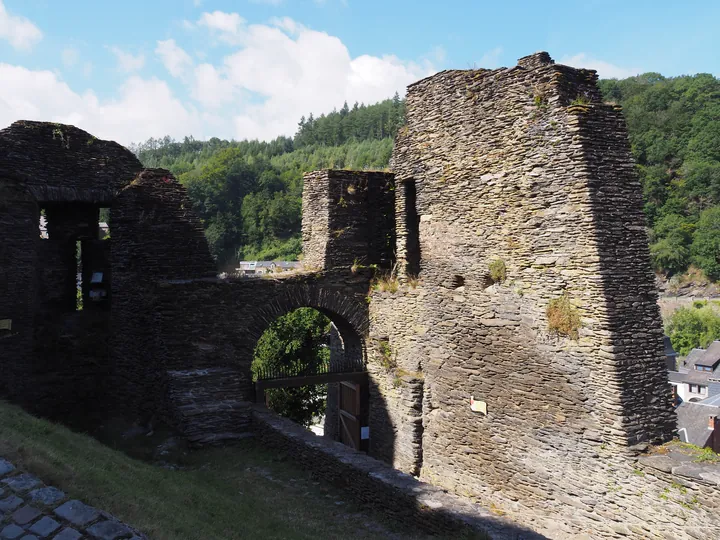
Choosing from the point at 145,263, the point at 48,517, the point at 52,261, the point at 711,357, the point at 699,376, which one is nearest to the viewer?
the point at 48,517

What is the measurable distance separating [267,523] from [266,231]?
60305 mm

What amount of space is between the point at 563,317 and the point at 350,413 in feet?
22.3

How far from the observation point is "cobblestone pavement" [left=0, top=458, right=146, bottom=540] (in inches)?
154

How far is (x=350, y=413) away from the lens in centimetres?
1375

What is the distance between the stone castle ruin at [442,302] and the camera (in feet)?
26.2

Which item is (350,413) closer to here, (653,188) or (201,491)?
(201,491)

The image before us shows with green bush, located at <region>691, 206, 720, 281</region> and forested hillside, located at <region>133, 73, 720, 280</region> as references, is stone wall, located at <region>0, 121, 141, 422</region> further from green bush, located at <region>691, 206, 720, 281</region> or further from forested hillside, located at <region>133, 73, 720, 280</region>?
green bush, located at <region>691, 206, 720, 281</region>

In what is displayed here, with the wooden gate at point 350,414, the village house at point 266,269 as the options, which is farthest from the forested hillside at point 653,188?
the wooden gate at point 350,414

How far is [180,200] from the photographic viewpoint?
1189 centimetres

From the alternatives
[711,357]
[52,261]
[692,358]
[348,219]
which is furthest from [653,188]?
[52,261]

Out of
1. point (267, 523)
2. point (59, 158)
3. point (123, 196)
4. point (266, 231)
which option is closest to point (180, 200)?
point (123, 196)

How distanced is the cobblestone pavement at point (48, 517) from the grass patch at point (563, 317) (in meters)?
6.22

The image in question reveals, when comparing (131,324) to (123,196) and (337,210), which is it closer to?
(123,196)

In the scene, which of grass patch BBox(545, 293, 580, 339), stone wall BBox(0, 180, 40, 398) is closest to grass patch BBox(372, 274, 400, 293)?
grass patch BBox(545, 293, 580, 339)
